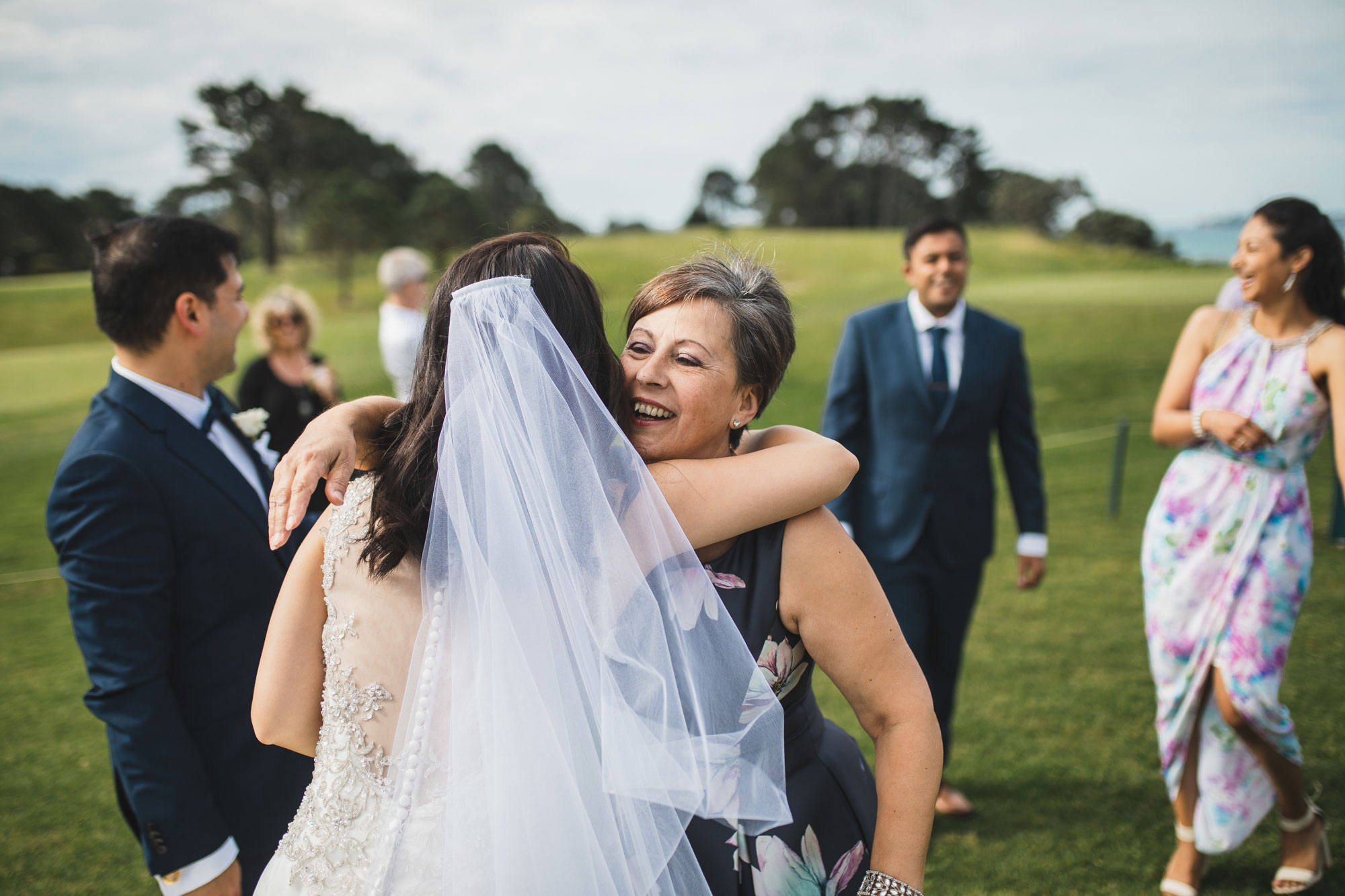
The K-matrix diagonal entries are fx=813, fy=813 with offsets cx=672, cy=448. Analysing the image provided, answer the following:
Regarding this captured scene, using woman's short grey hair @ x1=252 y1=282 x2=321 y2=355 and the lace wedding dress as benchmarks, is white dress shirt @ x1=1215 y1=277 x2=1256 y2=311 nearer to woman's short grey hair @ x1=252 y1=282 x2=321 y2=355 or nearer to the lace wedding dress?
the lace wedding dress

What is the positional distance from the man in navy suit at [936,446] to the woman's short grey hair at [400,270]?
3.98 meters

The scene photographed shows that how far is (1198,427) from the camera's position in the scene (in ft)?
11.3

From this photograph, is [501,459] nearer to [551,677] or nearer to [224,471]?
[551,677]

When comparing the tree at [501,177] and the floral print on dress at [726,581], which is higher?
the tree at [501,177]

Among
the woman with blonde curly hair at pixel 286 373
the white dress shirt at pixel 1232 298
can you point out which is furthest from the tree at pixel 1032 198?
the woman with blonde curly hair at pixel 286 373

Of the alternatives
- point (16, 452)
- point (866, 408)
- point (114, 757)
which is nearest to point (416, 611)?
point (114, 757)

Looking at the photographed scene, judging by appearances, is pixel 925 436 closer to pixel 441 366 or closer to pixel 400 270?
pixel 441 366

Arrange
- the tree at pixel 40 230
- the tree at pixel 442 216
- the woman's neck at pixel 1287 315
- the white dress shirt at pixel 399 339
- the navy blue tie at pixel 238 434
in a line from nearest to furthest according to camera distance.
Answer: the navy blue tie at pixel 238 434 → the woman's neck at pixel 1287 315 → the white dress shirt at pixel 399 339 → the tree at pixel 40 230 → the tree at pixel 442 216

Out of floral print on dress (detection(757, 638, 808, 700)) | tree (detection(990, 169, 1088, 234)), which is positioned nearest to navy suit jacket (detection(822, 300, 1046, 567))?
floral print on dress (detection(757, 638, 808, 700))

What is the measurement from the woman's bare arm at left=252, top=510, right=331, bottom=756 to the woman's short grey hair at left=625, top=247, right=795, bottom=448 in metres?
0.83

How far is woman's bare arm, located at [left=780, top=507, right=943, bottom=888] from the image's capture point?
1.62 metres

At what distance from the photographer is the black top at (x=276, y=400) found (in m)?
6.03

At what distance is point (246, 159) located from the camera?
159 feet

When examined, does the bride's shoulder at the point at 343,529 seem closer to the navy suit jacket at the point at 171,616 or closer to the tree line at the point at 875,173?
the navy suit jacket at the point at 171,616
